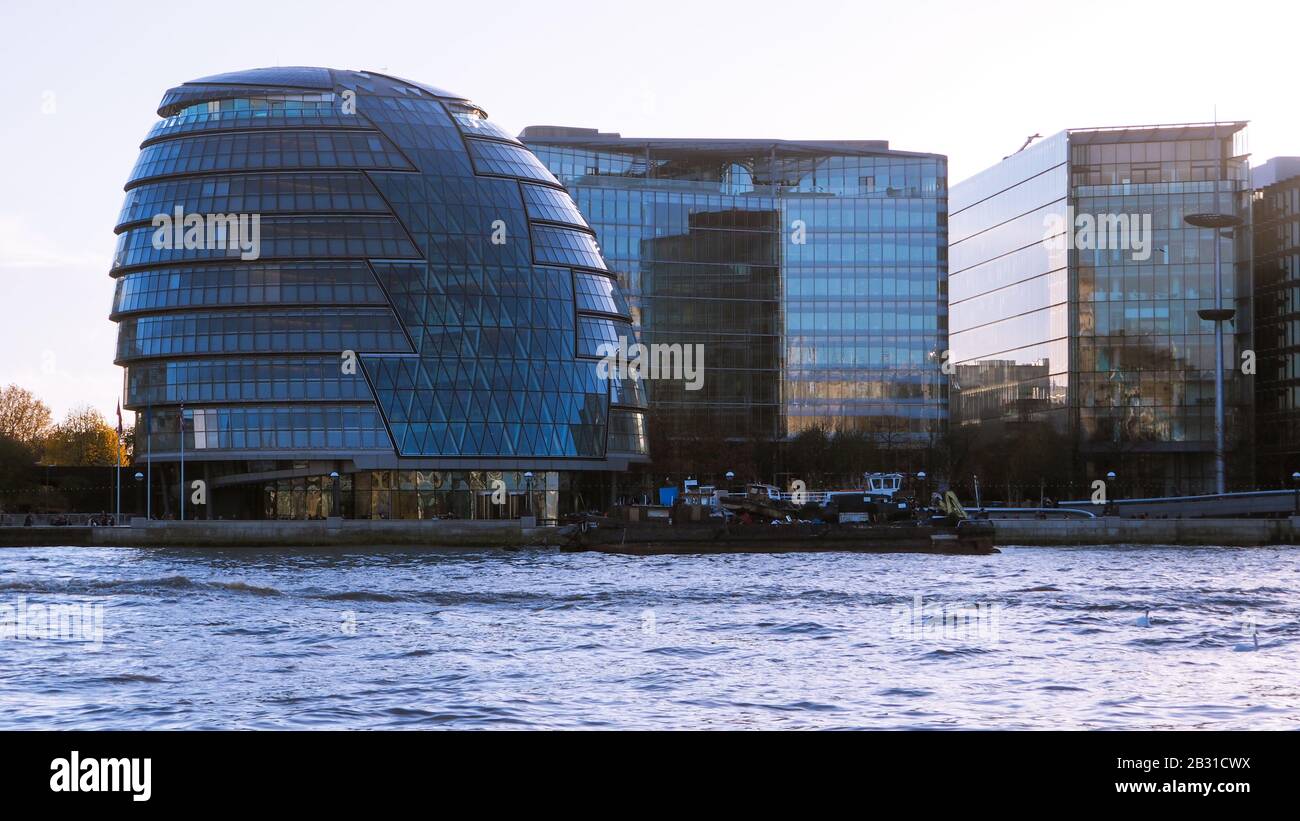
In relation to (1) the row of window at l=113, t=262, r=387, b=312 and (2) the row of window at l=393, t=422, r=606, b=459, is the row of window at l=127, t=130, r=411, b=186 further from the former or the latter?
(2) the row of window at l=393, t=422, r=606, b=459

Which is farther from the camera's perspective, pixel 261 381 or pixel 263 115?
pixel 263 115

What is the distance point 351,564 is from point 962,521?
38346 millimetres

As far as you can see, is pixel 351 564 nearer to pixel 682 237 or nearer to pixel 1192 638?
pixel 1192 638

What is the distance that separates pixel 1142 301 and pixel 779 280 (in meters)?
37.7

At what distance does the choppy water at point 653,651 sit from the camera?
1002 inches

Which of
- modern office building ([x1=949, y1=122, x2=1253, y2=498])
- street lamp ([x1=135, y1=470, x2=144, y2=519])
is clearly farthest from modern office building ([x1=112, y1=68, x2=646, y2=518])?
modern office building ([x1=949, y1=122, x2=1253, y2=498])

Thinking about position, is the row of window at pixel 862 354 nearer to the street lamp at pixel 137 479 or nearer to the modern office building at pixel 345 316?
the modern office building at pixel 345 316

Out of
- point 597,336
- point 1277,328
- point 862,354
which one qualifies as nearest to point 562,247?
point 597,336

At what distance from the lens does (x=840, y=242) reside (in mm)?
171000

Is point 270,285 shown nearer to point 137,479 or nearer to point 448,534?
point 137,479

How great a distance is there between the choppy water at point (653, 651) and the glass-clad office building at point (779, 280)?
105 metres

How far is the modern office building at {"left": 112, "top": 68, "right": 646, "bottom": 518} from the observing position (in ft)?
409

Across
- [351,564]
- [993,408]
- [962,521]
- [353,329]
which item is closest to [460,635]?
[351,564]

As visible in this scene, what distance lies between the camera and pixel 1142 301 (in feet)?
516
